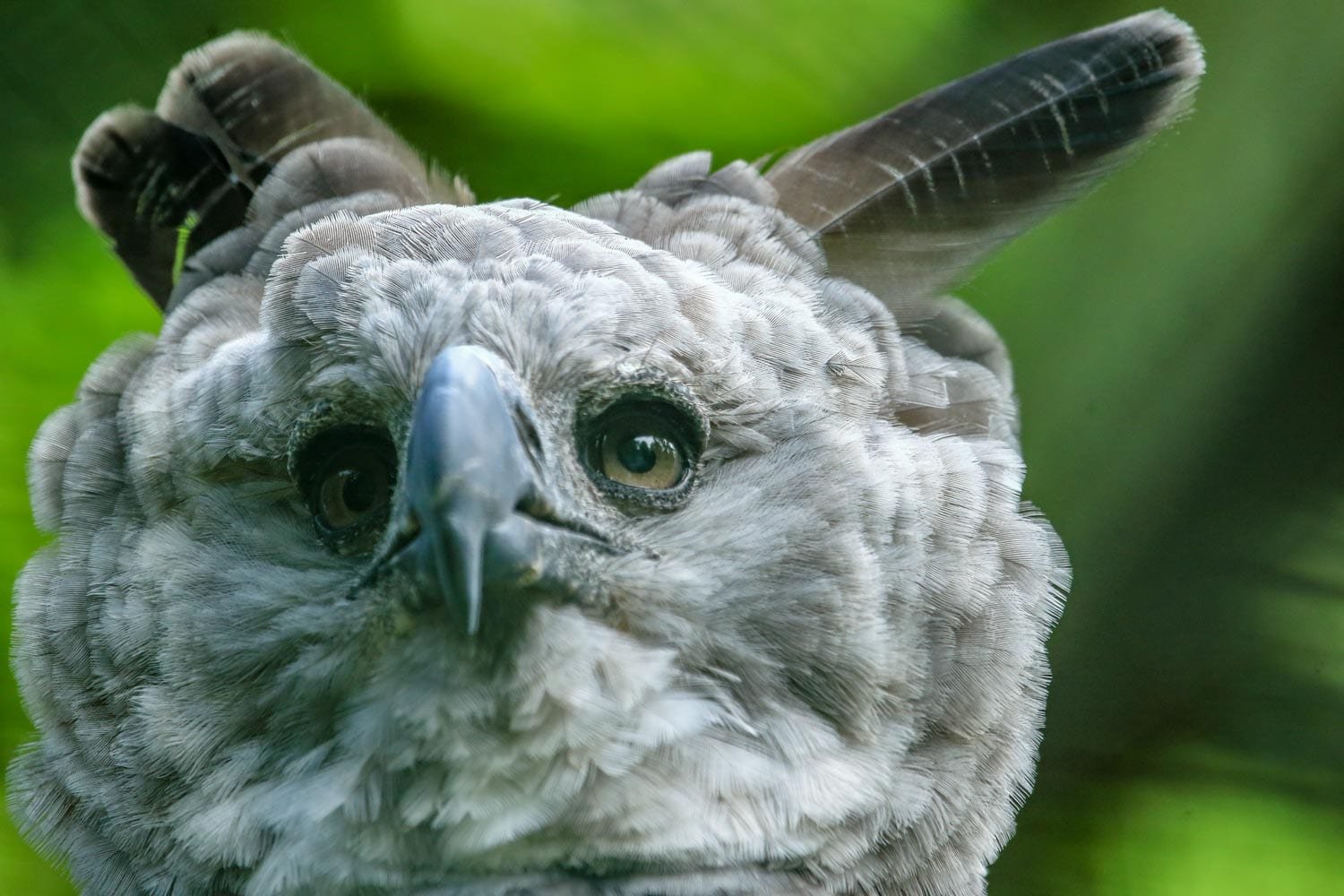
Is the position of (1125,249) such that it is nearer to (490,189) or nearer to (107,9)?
(490,189)

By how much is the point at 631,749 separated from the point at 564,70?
4.21 ft

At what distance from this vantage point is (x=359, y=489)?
4.46 ft

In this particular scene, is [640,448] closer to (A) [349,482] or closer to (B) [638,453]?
(B) [638,453]

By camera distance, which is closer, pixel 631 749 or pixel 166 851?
pixel 631 749

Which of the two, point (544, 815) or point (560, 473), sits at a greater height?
point (560, 473)

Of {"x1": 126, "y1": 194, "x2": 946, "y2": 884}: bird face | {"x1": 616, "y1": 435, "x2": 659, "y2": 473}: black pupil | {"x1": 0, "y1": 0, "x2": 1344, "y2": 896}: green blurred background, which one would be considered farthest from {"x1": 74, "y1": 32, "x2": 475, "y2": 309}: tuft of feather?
{"x1": 616, "y1": 435, "x2": 659, "y2": 473}: black pupil

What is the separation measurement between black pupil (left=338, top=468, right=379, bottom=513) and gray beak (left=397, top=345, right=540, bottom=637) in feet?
0.42

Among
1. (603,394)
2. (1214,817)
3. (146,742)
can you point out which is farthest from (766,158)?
(1214,817)

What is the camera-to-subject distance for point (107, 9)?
2.27 meters

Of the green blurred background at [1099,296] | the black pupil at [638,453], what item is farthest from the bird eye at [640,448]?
the green blurred background at [1099,296]

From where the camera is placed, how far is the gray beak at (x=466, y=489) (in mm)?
1158

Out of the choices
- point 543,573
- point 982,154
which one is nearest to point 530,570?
point 543,573

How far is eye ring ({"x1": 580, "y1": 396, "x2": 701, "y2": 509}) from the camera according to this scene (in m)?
1.36

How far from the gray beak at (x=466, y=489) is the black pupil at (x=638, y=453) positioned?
16cm
